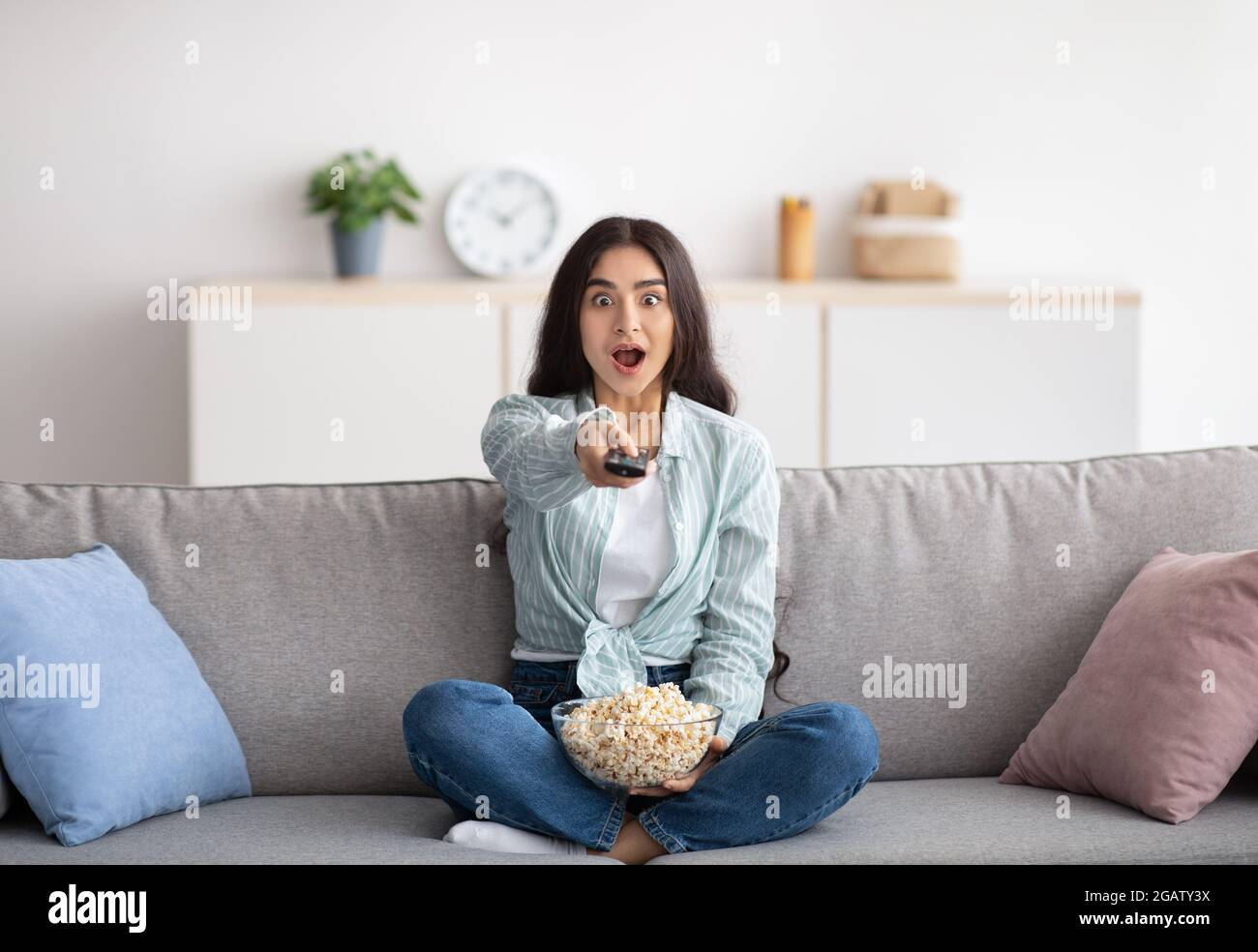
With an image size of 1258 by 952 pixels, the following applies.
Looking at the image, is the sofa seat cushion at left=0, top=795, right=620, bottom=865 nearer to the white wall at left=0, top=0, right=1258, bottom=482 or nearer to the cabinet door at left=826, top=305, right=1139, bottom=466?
the cabinet door at left=826, top=305, right=1139, bottom=466

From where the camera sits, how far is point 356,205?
4.03 meters

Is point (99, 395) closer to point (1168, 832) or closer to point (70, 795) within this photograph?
point (70, 795)

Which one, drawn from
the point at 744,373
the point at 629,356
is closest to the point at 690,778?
the point at 629,356

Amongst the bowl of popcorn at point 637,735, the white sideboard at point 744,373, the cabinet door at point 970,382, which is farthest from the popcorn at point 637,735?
the cabinet door at point 970,382

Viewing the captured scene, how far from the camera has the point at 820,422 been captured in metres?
3.92

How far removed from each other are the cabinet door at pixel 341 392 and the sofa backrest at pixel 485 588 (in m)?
1.57

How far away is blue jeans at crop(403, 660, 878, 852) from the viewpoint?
5.85 feet

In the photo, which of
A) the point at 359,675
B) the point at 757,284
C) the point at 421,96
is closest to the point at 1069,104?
the point at 757,284

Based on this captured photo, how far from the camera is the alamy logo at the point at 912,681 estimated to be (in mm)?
2131

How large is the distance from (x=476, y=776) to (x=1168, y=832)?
2.89 ft

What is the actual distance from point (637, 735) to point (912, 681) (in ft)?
1.89
